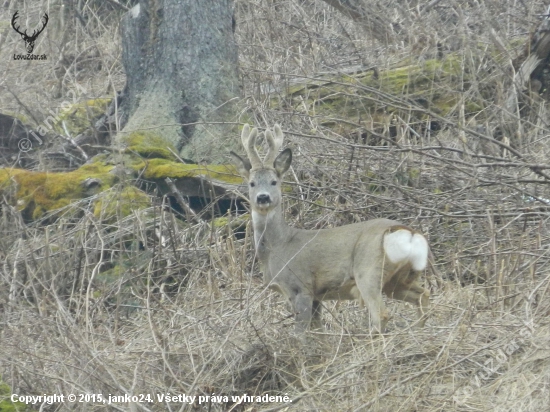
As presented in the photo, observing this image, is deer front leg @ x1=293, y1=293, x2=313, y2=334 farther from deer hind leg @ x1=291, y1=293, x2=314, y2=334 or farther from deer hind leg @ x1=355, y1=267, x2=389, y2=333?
deer hind leg @ x1=355, y1=267, x2=389, y2=333

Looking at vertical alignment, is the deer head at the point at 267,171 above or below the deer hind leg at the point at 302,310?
above

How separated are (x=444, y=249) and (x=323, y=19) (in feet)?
21.2

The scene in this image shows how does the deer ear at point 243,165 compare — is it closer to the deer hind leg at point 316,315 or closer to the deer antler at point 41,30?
the deer hind leg at point 316,315

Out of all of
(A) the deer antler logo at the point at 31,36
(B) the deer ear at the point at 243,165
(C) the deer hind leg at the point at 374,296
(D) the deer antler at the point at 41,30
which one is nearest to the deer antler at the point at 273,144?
(B) the deer ear at the point at 243,165

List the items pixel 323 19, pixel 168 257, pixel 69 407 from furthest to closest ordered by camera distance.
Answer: pixel 323 19
pixel 168 257
pixel 69 407

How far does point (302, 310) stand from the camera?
22.2ft

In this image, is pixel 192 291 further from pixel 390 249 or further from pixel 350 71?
pixel 350 71

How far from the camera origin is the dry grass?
18.3ft

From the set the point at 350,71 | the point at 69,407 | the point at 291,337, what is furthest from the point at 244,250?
the point at 350,71

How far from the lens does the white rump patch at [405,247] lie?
637cm

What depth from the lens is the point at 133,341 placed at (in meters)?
6.61

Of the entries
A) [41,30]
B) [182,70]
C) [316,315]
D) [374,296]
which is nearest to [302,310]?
[316,315]

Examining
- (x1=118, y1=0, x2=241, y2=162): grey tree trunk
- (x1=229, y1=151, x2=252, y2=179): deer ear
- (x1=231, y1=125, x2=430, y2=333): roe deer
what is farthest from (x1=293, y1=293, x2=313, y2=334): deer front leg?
(x1=118, y1=0, x2=241, y2=162): grey tree trunk

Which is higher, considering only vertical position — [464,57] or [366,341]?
[464,57]
